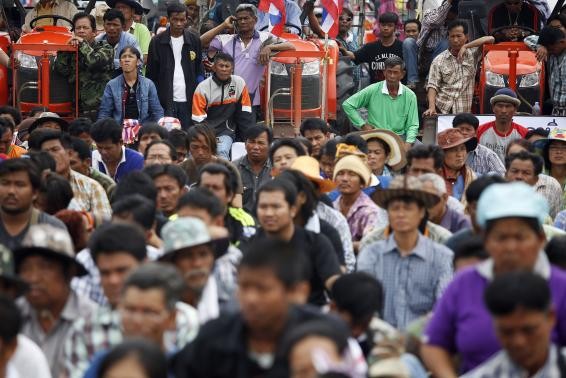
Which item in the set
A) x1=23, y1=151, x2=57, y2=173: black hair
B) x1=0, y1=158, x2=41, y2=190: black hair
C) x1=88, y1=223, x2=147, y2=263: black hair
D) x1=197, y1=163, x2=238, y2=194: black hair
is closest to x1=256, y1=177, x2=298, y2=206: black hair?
x1=197, y1=163, x2=238, y2=194: black hair

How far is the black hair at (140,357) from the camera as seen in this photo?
582 centimetres

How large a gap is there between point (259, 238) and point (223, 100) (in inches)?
352

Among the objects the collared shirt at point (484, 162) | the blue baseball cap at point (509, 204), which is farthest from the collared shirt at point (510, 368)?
the collared shirt at point (484, 162)

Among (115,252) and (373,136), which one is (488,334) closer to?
(115,252)

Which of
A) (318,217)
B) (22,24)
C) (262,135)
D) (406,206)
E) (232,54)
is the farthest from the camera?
(22,24)

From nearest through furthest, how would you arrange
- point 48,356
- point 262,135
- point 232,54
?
point 48,356, point 262,135, point 232,54

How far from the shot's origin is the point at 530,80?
1995 centimetres

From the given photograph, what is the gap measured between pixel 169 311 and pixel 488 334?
126cm

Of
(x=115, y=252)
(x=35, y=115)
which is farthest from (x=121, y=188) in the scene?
(x=35, y=115)

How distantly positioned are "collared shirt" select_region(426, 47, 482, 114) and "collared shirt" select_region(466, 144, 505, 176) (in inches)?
169

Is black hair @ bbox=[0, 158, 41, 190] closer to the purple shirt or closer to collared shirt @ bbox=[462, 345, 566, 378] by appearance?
the purple shirt

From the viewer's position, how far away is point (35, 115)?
18188 millimetres

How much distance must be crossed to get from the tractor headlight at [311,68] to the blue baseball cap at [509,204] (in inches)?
515

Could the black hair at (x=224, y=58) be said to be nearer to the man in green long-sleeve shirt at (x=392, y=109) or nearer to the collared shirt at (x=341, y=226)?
the man in green long-sleeve shirt at (x=392, y=109)
